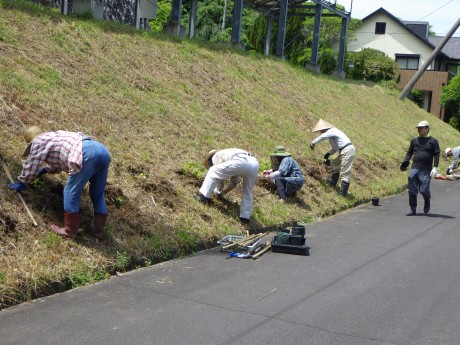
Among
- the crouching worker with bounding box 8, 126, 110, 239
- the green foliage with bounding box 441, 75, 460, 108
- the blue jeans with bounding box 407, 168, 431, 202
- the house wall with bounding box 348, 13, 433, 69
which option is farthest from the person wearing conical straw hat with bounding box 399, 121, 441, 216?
the house wall with bounding box 348, 13, 433, 69

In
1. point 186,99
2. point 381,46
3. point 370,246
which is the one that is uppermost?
point 381,46

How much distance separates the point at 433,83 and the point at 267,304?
44.9 m

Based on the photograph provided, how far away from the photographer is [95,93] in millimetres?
12234

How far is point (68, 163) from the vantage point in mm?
7227

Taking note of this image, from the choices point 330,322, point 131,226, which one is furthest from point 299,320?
point 131,226

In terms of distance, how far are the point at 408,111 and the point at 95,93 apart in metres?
24.0

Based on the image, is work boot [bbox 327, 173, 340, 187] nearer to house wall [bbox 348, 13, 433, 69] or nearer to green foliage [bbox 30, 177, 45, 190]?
green foliage [bbox 30, 177, 45, 190]

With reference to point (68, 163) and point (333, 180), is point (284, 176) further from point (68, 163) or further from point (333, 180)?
point (68, 163)

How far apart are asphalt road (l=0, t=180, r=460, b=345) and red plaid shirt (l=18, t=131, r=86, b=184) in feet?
4.94

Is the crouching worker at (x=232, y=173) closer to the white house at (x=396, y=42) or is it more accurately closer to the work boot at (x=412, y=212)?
the work boot at (x=412, y=212)

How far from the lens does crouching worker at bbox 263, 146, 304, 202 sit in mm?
12164

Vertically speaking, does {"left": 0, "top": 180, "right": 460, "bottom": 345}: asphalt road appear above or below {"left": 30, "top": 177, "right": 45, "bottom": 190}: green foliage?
below

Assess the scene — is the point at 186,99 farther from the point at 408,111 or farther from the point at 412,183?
the point at 408,111

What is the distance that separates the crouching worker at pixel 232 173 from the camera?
32.9 ft
